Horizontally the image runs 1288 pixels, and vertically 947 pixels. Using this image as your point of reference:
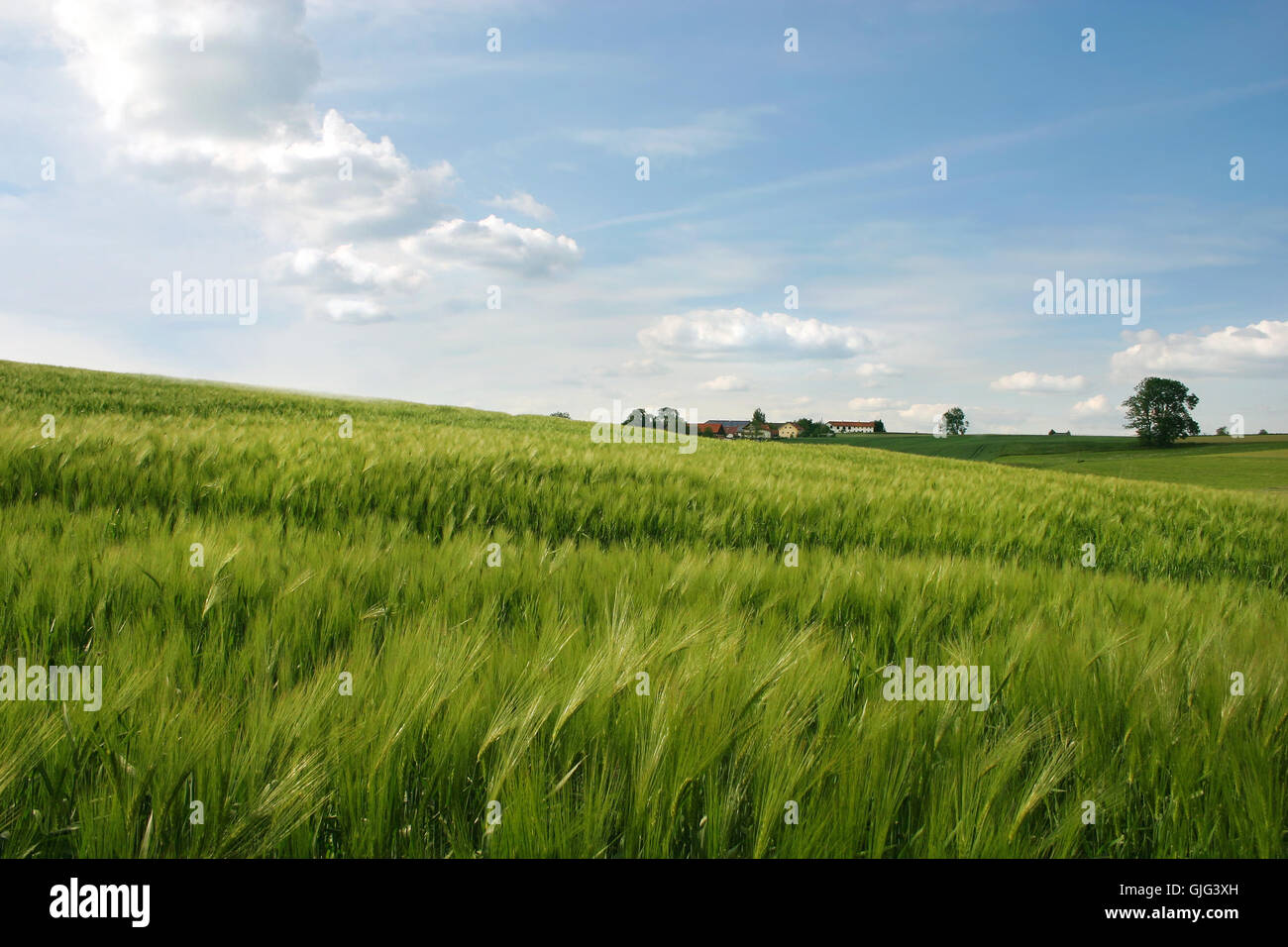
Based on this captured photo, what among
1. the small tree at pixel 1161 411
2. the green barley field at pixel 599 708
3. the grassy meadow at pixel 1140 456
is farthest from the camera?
the small tree at pixel 1161 411

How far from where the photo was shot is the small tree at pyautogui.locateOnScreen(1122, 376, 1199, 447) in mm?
66438

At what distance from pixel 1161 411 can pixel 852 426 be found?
44178mm

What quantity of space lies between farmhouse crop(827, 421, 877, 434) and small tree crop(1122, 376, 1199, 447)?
125 feet

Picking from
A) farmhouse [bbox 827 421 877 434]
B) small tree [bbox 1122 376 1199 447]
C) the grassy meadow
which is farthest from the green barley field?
farmhouse [bbox 827 421 877 434]

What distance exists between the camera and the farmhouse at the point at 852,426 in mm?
103062

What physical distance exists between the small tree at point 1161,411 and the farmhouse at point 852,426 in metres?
38.0

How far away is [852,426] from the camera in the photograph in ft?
347

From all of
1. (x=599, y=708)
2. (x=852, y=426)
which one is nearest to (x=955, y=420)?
(x=852, y=426)

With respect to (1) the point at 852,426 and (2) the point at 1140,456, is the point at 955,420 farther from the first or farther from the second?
(2) the point at 1140,456

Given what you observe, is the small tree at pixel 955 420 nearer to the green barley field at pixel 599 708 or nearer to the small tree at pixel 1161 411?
the small tree at pixel 1161 411

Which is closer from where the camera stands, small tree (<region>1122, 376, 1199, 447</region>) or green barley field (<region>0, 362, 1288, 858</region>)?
green barley field (<region>0, 362, 1288, 858</region>)

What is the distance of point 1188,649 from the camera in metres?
1.74

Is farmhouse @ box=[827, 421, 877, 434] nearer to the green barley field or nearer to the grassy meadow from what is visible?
the grassy meadow

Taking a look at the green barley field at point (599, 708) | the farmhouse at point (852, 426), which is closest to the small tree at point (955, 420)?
the farmhouse at point (852, 426)
